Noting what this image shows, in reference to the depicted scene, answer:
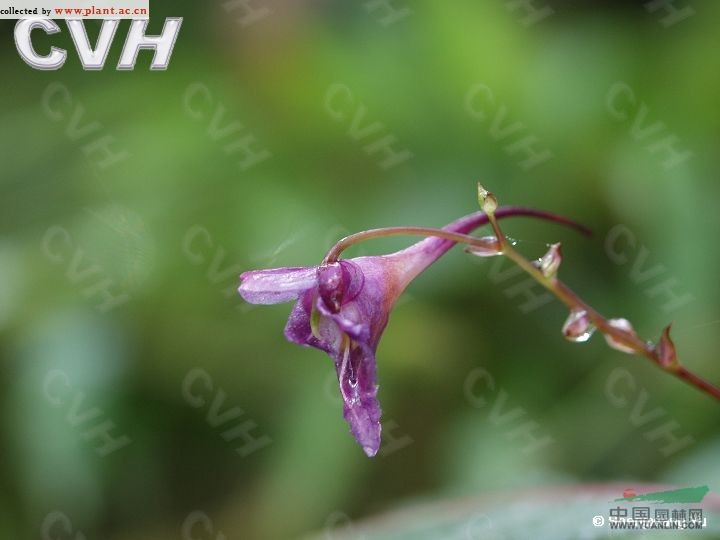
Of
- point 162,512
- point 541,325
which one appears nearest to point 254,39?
point 541,325

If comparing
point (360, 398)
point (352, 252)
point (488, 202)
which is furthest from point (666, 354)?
point (352, 252)

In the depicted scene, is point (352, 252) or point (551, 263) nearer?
point (551, 263)

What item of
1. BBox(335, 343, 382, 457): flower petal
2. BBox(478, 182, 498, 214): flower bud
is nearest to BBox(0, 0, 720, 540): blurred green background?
BBox(335, 343, 382, 457): flower petal

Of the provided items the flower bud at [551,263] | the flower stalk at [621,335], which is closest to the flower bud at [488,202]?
the flower stalk at [621,335]

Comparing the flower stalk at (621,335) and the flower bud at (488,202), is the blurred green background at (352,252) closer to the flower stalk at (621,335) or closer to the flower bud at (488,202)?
the flower stalk at (621,335)

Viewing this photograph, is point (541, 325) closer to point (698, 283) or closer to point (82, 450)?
point (698, 283)

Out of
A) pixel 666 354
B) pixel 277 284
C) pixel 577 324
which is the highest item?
pixel 277 284

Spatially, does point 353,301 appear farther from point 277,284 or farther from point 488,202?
point 488,202
